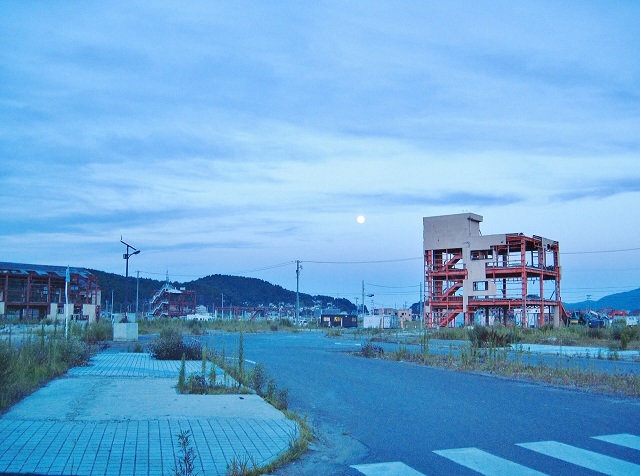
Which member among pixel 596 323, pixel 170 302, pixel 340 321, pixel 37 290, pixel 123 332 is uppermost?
pixel 37 290

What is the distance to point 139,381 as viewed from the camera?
Result: 1485cm

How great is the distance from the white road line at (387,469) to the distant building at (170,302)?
83680 mm

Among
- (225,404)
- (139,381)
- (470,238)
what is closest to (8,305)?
(470,238)

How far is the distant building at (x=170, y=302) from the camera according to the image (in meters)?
90.1

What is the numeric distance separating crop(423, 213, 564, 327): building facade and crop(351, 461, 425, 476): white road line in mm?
50271

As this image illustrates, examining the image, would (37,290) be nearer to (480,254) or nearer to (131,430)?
(480,254)

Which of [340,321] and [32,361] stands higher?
[32,361]

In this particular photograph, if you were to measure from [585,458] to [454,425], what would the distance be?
A: 2554 millimetres

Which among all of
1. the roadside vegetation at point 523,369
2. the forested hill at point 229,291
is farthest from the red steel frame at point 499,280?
the forested hill at point 229,291

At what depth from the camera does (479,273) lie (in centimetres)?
5938

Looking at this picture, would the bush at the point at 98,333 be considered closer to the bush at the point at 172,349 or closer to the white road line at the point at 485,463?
the bush at the point at 172,349

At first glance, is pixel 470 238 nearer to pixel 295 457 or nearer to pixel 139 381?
pixel 139 381

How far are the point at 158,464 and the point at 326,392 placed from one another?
24.7 feet

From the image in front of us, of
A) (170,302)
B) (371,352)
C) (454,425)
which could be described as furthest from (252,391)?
(170,302)
